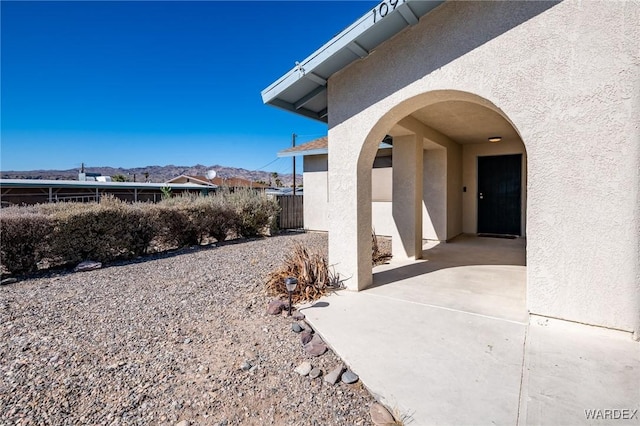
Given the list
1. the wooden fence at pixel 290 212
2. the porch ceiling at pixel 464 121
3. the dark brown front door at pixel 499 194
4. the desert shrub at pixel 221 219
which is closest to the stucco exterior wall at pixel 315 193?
the wooden fence at pixel 290 212

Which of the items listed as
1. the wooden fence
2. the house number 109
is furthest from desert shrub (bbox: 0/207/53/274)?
the wooden fence

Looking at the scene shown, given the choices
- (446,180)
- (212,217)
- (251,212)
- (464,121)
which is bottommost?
(212,217)

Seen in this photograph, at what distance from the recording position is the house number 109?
466 cm

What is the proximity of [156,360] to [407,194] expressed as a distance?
24.1ft

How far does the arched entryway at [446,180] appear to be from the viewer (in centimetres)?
618

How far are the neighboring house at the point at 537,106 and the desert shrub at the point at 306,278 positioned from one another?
36 cm

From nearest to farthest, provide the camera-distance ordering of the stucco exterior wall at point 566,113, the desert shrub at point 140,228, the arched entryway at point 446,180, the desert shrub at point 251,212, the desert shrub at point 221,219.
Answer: the stucco exterior wall at point 566,113
the arched entryway at point 446,180
the desert shrub at point 140,228
the desert shrub at point 221,219
the desert shrub at point 251,212

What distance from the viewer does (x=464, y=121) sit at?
8883 millimetres

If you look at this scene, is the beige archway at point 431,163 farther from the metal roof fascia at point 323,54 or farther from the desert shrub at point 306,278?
the metal roof fascia at point 323,54

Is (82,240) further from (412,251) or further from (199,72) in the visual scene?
(199,72)

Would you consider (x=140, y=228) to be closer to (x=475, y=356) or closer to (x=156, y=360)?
(x=156, y=360)

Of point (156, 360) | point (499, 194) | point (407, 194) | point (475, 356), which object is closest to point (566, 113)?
point (475, 356)

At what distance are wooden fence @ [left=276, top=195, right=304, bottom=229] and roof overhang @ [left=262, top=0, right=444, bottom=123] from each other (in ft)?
33.5

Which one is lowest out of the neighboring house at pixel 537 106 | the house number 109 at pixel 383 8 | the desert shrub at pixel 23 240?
the desert shrub at pixel 23 240
